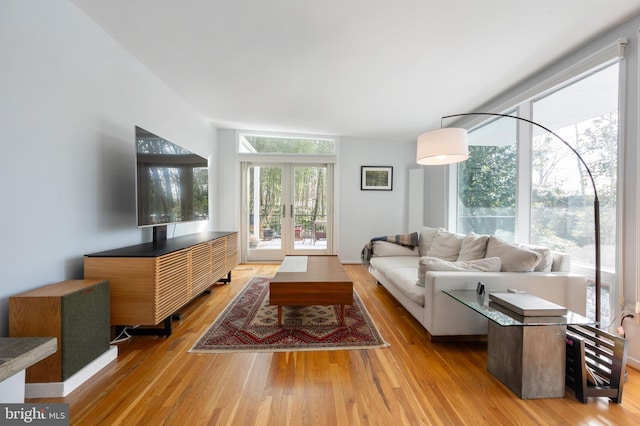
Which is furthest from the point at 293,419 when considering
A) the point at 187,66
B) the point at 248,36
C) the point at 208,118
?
the point at 208,118

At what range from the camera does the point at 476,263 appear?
7.24ft

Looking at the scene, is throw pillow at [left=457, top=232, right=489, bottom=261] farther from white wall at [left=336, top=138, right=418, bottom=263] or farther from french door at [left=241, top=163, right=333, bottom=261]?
french door at [left=241, top=163, right=333, bottom=261]

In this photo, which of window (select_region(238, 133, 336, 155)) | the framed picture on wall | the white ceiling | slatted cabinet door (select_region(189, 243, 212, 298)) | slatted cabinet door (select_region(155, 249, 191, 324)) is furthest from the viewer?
the framed picture on wall

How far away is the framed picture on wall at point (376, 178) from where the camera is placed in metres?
5.22

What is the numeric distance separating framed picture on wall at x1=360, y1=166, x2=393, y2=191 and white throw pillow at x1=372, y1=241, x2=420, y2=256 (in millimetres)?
1667

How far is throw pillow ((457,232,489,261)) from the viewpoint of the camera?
2.61m

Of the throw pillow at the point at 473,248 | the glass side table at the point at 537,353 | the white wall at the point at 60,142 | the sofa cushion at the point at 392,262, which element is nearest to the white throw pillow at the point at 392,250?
the sofa cushion at the point at 392,262

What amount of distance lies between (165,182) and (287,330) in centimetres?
178

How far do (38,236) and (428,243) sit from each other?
375 cm

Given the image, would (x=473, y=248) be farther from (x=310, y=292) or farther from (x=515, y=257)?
(x=310, y=292)


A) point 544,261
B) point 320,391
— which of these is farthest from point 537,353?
point 320,391

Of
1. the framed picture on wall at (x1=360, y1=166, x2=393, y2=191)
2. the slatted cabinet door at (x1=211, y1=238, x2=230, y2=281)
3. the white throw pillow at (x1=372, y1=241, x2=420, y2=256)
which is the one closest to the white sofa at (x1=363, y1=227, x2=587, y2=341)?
the white throw pillow at (x1=372, y1=241, x2=420, y2=256)

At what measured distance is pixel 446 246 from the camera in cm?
315

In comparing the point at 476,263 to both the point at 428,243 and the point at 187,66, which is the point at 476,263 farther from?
the point at 187,66
